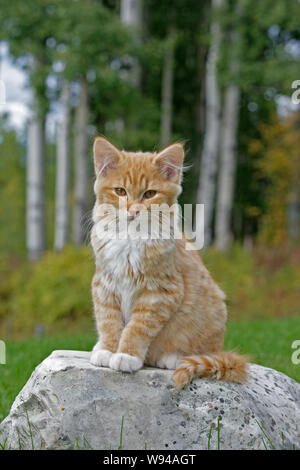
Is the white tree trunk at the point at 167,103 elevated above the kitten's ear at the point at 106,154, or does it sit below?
above

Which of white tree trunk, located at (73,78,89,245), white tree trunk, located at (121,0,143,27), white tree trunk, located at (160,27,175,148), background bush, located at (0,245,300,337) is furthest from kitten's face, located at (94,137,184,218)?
white tree trunk, located at (160,27,175,148)

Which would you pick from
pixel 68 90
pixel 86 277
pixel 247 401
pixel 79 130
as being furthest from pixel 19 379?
pixel 68 90

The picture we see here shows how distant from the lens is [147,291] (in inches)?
134

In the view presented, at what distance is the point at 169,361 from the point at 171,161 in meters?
1.35

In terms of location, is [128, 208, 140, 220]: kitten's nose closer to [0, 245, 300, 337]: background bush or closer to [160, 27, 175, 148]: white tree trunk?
[0, 245, 300, 337]: background bush

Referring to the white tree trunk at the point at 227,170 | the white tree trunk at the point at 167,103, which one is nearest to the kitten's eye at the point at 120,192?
the white tree trunk at the point at 227,170

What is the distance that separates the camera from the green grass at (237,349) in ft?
17.1

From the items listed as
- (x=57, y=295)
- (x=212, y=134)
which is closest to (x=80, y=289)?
(x=57, y=295)

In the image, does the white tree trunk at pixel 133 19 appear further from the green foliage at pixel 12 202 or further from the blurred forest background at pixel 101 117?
the green foliage at pixel 12 202

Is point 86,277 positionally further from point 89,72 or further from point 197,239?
point 197,239

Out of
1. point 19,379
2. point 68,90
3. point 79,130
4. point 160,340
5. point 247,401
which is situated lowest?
point 19,379
